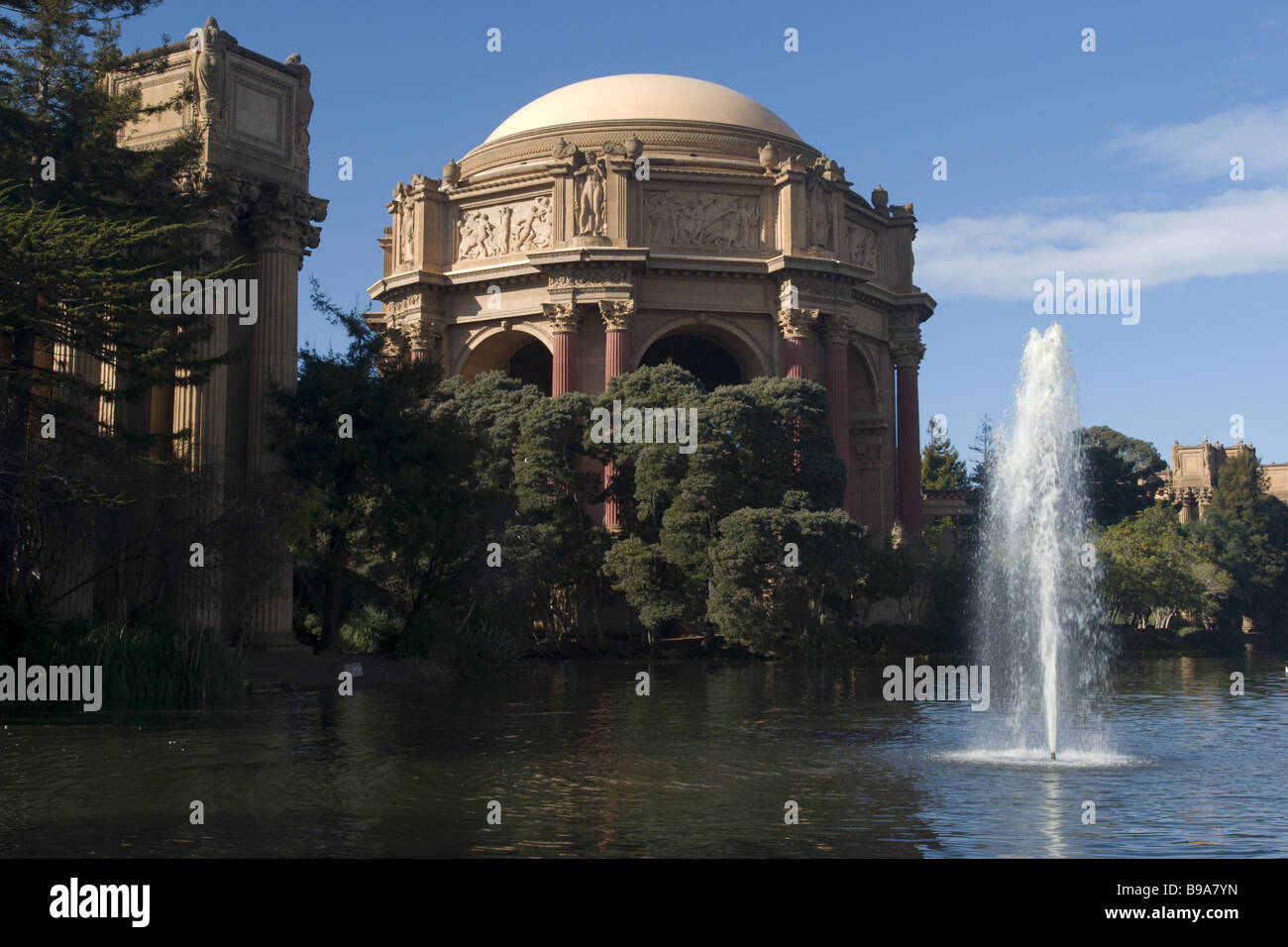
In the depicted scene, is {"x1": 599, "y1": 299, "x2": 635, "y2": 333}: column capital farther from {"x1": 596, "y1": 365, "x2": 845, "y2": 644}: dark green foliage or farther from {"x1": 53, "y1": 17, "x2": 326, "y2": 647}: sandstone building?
{"x1": 53, "y1": 17, "x2": 326, "y2": 647}: sandstone building

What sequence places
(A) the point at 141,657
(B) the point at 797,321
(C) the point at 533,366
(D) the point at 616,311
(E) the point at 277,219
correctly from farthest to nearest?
1. (C) the point at 533,366
2. (B) the point at 797,321
3. (D) the point at 616,311
4. (E) the point at 277,219
5. (A) the point at 141,657

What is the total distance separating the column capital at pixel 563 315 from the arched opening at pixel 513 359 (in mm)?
3045

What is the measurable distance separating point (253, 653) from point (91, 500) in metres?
6.55

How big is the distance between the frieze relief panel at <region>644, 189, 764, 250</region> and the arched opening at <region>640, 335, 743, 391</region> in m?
7.90

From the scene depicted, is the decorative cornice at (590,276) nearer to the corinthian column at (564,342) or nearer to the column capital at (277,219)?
the corinthian column at (564,342)

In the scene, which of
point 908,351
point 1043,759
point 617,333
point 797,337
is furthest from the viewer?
point 908,351

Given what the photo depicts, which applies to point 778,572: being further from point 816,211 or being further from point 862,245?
point 862,245

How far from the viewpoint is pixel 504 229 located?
198ft

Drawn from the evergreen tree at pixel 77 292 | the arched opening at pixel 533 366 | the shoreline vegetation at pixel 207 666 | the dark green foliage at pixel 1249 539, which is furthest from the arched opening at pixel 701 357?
the evergreen tree at pixel 77 292

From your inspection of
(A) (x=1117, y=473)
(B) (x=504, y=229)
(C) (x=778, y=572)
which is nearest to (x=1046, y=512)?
(C) (x=778, y=572)

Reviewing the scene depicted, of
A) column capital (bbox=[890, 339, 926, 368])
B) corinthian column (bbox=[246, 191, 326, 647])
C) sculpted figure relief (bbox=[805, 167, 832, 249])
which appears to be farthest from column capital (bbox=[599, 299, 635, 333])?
corinthian column (bbox=[246, 191, 326, 647])

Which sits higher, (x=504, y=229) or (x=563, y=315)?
(x=504, y=229)

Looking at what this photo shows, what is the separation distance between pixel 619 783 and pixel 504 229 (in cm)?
4906

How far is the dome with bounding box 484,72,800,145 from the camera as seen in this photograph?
6178cm
